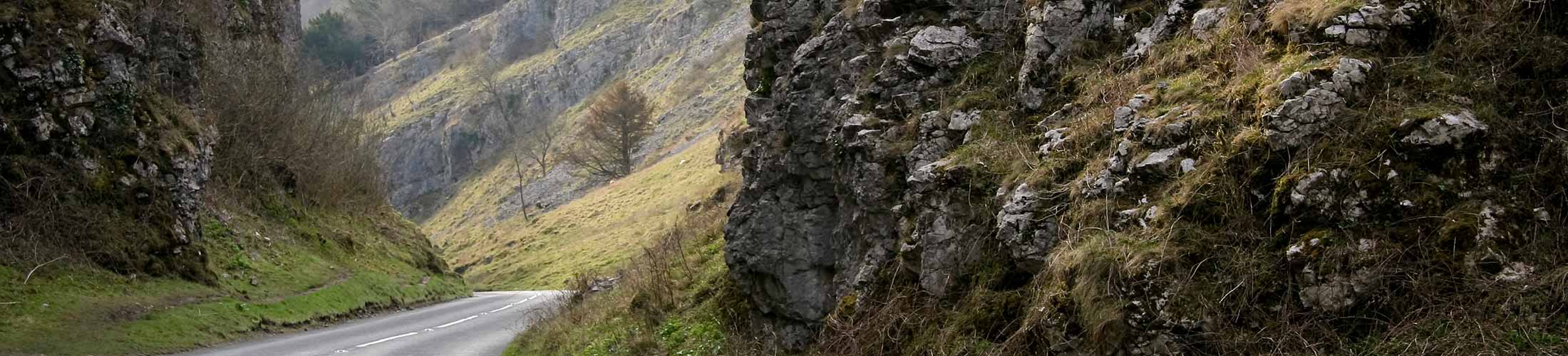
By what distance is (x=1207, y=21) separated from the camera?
7.19 meters

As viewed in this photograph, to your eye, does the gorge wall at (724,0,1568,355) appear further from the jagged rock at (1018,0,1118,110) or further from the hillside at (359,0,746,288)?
the hillside at (359,0,746,288)

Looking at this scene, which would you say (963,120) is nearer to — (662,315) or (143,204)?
(662,315)

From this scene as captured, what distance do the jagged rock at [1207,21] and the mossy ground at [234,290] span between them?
1570cm

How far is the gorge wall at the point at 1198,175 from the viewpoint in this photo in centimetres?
500

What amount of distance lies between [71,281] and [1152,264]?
19.0 m

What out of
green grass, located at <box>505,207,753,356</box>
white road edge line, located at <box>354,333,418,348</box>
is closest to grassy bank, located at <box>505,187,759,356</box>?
green grass, located at <box>505,207,753,356</box>

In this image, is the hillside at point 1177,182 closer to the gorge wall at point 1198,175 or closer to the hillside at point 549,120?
the gorge wall at point 1198,175

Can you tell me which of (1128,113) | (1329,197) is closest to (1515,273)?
(1329,197)

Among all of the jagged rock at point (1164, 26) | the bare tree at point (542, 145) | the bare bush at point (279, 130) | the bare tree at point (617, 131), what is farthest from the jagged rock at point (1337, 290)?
the bare tree at point (542, 145)

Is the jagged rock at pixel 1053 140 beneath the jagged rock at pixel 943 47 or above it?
beneath

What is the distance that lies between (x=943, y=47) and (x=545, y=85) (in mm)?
94860

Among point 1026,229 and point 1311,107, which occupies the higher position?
point 1311,107

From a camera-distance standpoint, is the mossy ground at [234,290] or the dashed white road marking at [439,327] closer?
the mossy ground at [234,290]

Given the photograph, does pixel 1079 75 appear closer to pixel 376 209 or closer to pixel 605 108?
pixel 376 209
